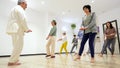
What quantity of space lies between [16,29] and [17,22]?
0.47 ft

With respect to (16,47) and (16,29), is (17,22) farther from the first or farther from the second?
(16,47)

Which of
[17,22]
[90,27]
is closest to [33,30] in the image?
[17,22]

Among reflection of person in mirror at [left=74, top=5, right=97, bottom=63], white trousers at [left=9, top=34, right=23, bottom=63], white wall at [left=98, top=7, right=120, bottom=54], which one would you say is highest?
white wall at [left=98, top=7, right=120, bottom=54]

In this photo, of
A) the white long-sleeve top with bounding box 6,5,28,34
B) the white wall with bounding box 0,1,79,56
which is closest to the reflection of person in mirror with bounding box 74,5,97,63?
the white long-sleeve top with bounding box 6,5,28,34

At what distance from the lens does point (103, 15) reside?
8.98 meters

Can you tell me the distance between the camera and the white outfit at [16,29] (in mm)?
2414

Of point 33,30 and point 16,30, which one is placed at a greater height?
point 33,30

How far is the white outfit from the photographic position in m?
2.41

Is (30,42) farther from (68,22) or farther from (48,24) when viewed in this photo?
(68,22)

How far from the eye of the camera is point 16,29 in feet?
7.95

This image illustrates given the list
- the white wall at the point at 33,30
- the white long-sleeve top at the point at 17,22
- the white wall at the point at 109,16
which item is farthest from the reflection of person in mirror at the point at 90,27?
the white wall at the point at 109,16

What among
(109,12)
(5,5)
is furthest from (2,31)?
(109,12)

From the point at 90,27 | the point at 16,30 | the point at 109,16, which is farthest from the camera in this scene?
the point at 109,16

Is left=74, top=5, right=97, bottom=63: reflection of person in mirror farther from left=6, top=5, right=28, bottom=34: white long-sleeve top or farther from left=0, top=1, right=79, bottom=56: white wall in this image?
left=0, top=1, right=79, bottom=56: white wall
